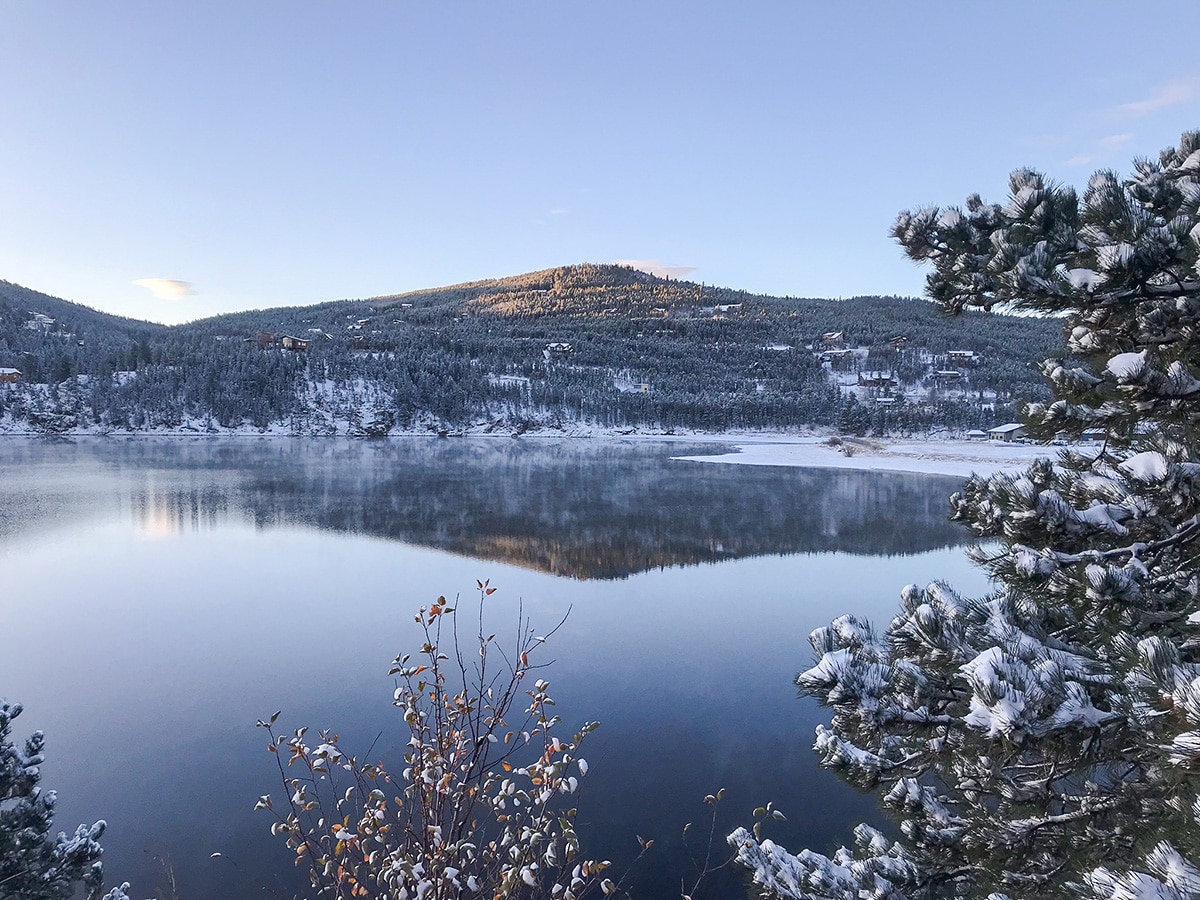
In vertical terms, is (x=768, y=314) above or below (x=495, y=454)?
above

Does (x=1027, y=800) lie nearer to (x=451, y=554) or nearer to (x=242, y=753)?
(x=242, y=753)

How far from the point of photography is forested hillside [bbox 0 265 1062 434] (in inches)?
3351

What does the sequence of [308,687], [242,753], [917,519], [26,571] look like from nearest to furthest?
1. [242,753]
2. [308,687]
3. [26,571]
4. [917,519]

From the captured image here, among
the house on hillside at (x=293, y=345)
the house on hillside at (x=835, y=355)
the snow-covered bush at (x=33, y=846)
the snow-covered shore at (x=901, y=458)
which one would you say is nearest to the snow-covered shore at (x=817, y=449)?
the snow-covered shore at (x=901, y=458)

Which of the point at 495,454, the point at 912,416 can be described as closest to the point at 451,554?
the point at 495,454

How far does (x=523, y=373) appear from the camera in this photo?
388 feet

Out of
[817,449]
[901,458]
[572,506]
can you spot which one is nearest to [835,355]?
[817,449]

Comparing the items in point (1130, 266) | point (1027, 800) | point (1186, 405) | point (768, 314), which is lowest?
point (1027, 800)

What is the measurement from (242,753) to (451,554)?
8948 mm

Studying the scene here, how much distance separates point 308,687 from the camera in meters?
8.27

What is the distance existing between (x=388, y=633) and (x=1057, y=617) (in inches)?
369

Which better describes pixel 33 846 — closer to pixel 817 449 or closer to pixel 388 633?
pixel 388 633

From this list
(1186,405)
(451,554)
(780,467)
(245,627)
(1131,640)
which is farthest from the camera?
(780,467)

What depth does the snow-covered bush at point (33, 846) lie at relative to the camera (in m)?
3.80
